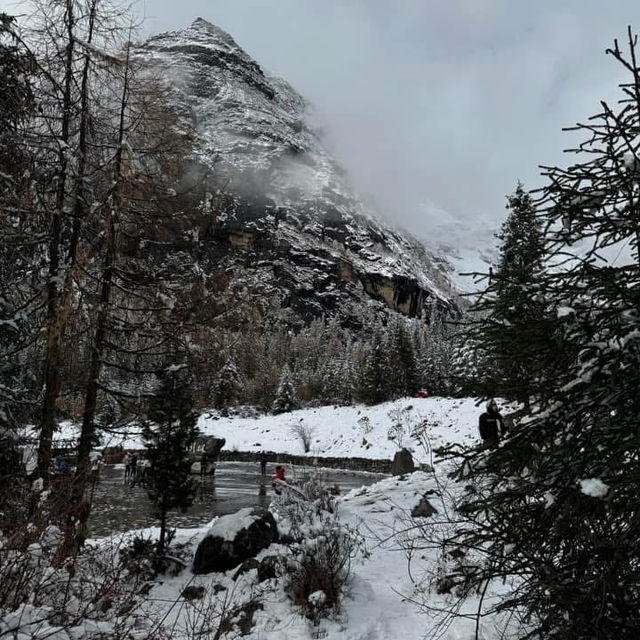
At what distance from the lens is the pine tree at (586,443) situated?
2752 mm

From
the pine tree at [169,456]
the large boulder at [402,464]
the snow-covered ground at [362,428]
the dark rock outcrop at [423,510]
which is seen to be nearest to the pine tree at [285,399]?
the snow-covered ground at [362,428]

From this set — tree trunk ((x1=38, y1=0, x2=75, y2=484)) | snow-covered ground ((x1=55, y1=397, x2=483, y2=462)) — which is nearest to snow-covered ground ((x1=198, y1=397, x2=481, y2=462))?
snow-covered ground ((x1=55, y1=397, x2=483, y2=462))

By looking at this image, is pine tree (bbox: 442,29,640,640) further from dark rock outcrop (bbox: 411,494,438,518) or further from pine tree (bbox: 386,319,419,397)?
pine tree (bbox: 386,319,419,397)

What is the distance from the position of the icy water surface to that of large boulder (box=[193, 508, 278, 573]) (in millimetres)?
1086

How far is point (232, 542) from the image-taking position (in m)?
9.13

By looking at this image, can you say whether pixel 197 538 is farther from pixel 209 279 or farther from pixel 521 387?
pixel 521 387

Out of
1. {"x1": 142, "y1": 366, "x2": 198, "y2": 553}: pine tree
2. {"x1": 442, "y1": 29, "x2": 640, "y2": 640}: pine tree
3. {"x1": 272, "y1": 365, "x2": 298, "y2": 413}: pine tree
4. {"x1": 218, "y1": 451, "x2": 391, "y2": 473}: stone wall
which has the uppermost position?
{"x1": 442, "y1": 29, "x2": 640, "y2": 640}: pine tree

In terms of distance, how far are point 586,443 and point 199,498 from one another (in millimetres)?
19550

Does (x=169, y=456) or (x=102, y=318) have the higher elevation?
(x=102, y=318)

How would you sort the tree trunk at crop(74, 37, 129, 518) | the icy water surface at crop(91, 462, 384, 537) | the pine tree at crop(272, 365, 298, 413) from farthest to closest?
the pine tree at crop(272, 365, 298, 413), the icy water surface at crop(91, 462, 384, 537), the tree trunk at crop(74, 37, 129, 518)

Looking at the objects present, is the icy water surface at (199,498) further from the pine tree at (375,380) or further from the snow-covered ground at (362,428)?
the pine tree at (375,380)

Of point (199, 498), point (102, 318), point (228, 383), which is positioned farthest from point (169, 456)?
point (199, 498)

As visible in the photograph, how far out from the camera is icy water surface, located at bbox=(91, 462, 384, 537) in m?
14.7

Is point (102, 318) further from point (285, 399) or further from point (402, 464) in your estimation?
point (285, 399)
